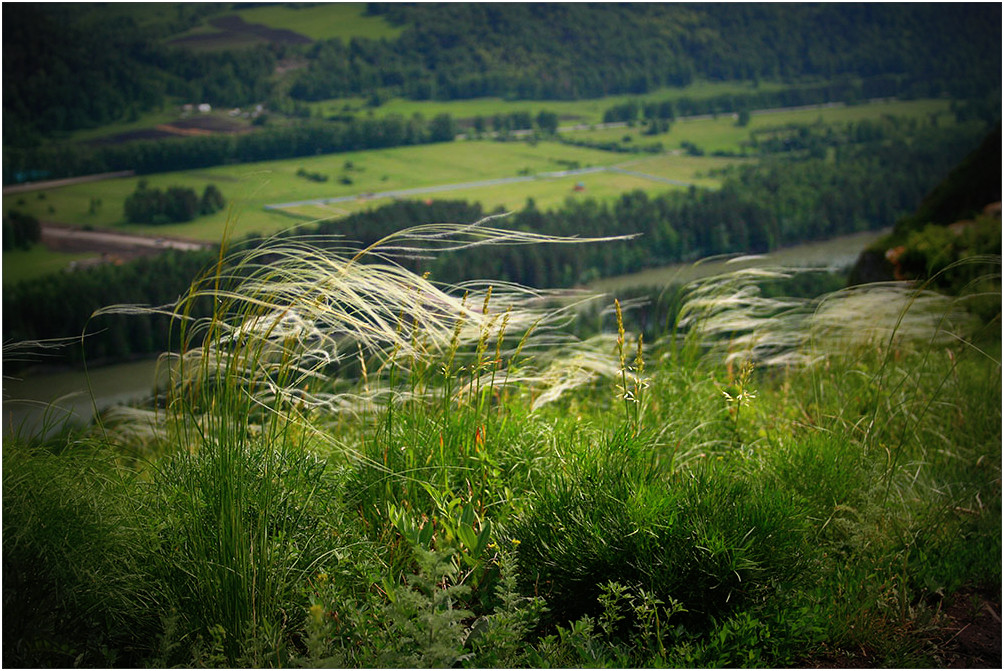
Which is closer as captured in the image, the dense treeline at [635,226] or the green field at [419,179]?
the dense treeline at [635,226]

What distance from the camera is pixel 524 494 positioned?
7.00 ft

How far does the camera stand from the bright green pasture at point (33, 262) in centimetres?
514

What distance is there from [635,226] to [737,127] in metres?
2.31

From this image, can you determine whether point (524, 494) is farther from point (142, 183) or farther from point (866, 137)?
point (866, 137)

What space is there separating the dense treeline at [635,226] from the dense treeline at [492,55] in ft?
3.75

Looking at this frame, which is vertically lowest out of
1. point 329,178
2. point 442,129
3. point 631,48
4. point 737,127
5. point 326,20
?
point 329,178

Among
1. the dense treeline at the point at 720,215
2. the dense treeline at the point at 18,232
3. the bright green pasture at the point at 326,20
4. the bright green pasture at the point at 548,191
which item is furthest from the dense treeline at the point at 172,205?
the bright green pasture at the point at 326,20

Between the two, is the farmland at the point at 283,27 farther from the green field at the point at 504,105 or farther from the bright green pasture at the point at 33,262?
the bright green pasture at the point at 33,262

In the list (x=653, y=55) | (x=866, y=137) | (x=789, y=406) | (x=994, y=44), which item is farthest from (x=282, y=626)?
(x=994, y=44)

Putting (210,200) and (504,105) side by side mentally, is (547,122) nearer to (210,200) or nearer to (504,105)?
(504,105)

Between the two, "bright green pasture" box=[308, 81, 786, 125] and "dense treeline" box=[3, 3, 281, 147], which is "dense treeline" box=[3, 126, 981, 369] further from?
"dense treeline" box=[3, 3, 281, 147]

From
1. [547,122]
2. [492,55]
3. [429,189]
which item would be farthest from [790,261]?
[492,55]

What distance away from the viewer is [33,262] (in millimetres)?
5309

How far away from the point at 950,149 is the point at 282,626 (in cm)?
1013
